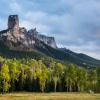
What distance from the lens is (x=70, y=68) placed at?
18025 centimetres

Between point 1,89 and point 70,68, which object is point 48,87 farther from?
point 1,89

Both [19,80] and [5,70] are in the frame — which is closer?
[5,70]

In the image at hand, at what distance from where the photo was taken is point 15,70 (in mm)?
171875

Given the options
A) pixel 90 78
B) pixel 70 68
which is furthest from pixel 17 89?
pixel 90 78

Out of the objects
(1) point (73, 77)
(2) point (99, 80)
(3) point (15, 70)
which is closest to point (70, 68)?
(1) point (73, 77)

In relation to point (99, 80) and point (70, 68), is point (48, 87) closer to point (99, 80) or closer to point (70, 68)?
point (70, 68)

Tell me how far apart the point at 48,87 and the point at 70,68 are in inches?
588

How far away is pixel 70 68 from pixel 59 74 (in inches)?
397

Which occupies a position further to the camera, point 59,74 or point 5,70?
point 59,74

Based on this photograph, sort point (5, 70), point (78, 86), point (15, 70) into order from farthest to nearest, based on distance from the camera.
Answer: point (78, 86), point (15, 70), point (5, 70)

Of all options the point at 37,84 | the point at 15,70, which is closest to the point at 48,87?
the point at 37,84

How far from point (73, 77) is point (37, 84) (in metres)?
18.6

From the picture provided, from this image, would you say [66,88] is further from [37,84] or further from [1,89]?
[1,89]

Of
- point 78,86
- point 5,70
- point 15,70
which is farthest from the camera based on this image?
point 78,86
